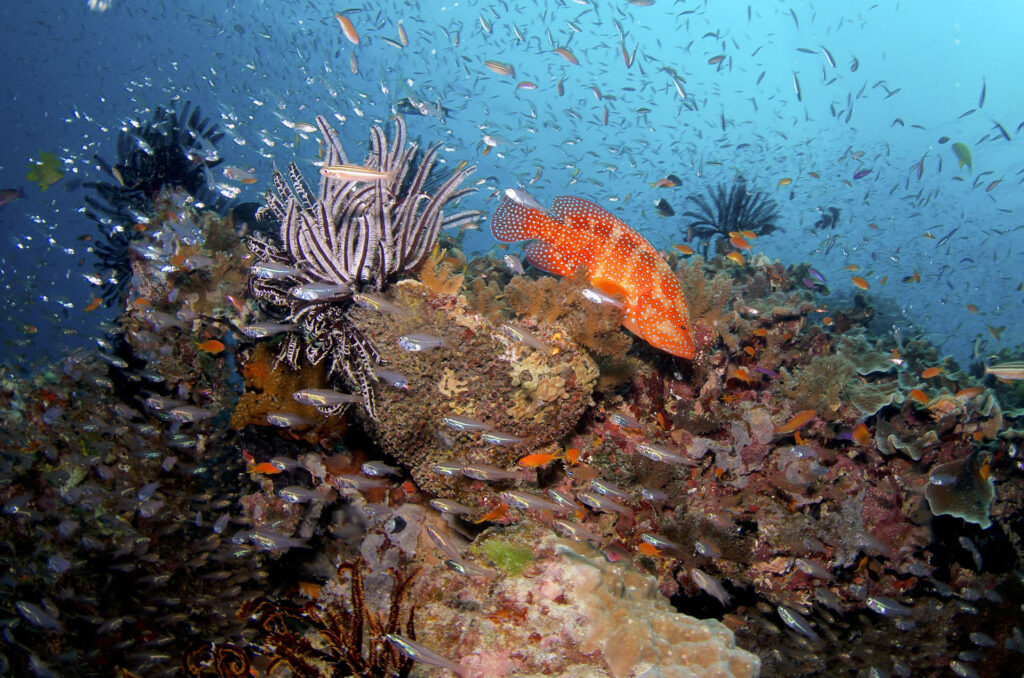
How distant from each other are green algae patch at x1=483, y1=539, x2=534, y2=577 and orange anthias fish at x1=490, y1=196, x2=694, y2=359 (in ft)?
6.84

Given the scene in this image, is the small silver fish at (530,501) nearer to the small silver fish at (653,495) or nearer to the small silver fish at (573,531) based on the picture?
the small silver fish at (573,531)

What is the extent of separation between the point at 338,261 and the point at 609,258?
2433 millimetres

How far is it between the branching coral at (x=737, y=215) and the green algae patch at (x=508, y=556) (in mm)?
10099

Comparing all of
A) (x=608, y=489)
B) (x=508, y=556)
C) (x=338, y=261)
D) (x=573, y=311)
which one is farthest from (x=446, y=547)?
(x=338, y=261)

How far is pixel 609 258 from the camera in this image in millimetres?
4055

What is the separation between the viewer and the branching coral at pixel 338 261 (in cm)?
371

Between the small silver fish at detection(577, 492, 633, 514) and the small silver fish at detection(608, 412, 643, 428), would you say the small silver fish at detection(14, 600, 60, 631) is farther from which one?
the small silver fish at detection(608, 412, 643, 428)

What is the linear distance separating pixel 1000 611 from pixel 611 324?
5.03 meters

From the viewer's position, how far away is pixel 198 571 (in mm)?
→ 4309

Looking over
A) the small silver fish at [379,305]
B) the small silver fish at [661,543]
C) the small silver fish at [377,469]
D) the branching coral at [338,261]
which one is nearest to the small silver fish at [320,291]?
the branching coral at [338,261]

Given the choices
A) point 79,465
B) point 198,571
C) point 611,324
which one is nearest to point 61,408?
point 79,465

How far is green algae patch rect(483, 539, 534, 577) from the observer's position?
10.1 ft

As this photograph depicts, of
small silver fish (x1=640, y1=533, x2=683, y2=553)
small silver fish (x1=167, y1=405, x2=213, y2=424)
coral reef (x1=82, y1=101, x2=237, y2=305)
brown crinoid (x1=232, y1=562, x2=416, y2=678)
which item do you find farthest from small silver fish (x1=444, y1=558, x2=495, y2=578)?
coral reef (x1=82, y1=101, x2=237, y2=305)

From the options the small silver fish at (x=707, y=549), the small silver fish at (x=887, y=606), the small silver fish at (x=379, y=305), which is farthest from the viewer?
the small silver fish at (x=887, y=606)
